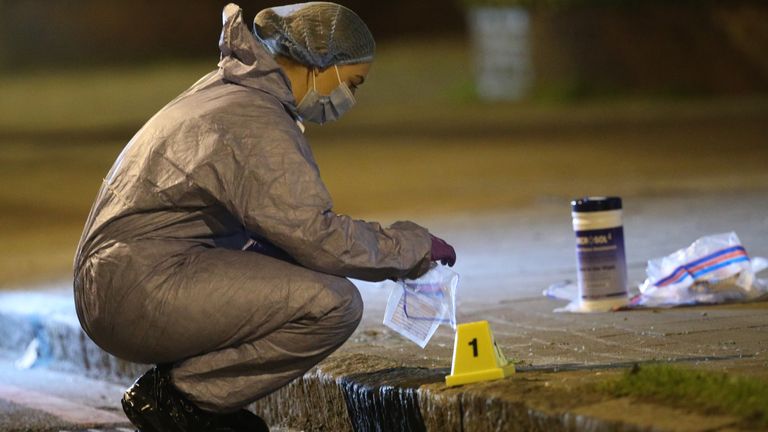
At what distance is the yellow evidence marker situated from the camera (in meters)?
4.25

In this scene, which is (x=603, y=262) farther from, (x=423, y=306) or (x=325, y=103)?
(x=325, y=103)

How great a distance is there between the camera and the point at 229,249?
4402 millimetres

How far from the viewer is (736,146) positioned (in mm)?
15234

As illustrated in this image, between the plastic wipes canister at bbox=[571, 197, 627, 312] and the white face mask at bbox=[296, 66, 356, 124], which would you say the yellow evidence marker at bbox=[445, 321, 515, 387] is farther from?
the plastic wipes canister at bbox=[571, 197, 627, 312]

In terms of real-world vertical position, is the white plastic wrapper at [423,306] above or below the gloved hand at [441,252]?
below

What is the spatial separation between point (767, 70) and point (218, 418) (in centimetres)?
1920

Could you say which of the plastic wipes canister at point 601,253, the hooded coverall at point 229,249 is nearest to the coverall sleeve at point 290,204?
the hooded coverall at point 229,249

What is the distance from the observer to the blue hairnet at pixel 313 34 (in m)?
4.34

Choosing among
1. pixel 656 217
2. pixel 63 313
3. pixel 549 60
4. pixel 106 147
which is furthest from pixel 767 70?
pixel 63 313

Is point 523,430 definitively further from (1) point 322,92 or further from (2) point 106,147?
(2) point 106,147

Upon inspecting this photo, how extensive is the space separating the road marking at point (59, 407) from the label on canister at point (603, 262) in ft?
6.24

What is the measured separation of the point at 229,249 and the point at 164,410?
1.71 feet

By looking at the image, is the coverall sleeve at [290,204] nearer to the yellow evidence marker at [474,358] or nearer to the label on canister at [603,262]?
the yellow evidence marker at [474,358]

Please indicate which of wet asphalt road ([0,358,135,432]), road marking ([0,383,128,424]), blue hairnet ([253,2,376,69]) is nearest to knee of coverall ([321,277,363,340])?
blue hairnet ([253,2,376,69])
